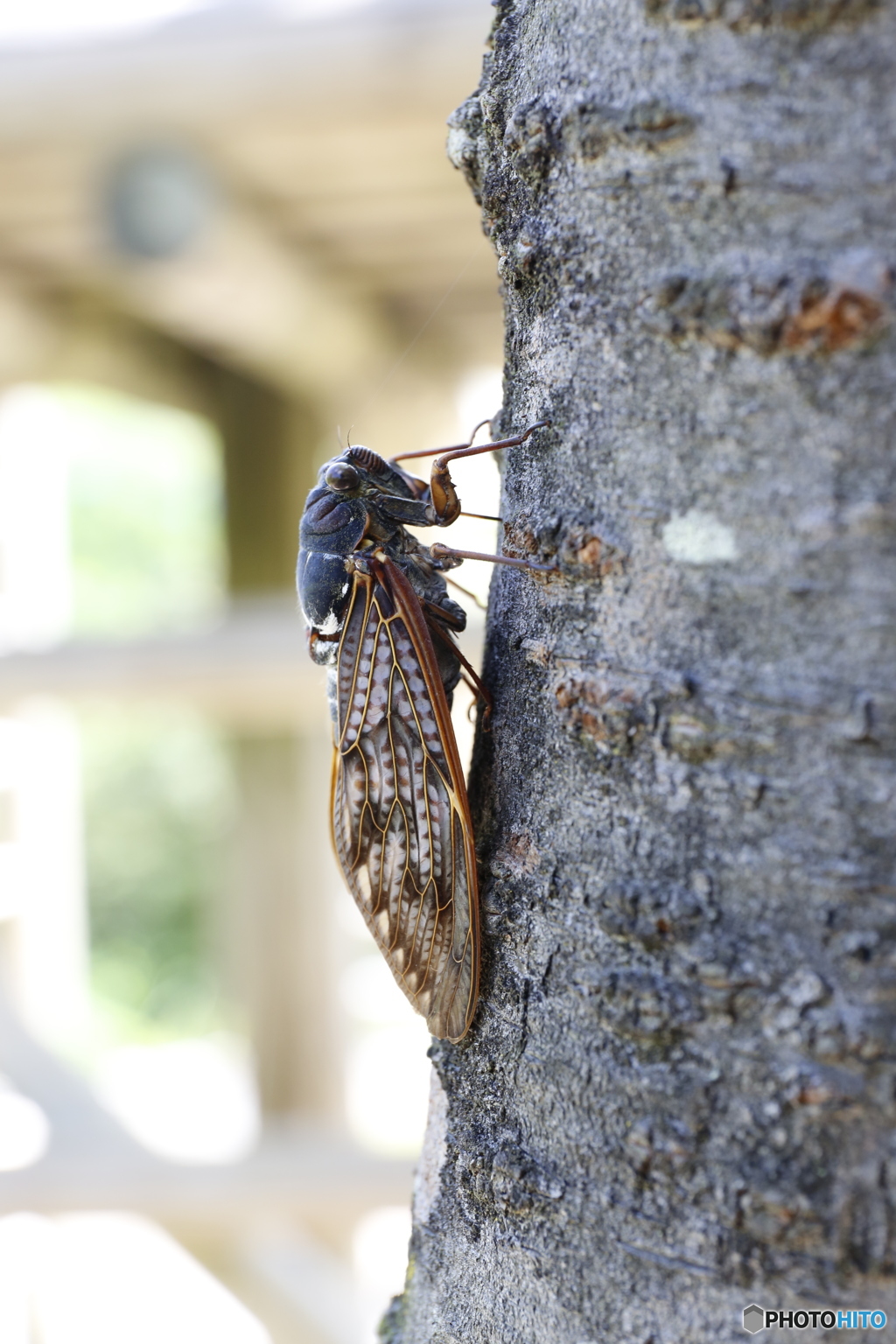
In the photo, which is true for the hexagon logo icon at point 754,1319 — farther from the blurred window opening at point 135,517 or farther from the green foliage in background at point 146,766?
the blurred window opening at point 135,517

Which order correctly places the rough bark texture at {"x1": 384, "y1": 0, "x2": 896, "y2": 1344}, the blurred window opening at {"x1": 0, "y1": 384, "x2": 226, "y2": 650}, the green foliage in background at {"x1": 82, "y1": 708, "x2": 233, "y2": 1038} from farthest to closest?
the blurred window opening at {"x1": 0, "y1": 384, "x2": 226, "y2": 650} < the green foliage in background at {"x1": 82, "y1": 708, "x2": 233, "y2": 1038} < the rough bark texture at {"x1": 384, "y1": 0, "x2": 896, "y2": 1344}

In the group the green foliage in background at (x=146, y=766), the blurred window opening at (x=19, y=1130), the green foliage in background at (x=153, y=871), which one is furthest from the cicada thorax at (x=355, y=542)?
the green foliage in background at (x=153, y=871)

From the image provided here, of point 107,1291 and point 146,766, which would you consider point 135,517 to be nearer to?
point 146,766

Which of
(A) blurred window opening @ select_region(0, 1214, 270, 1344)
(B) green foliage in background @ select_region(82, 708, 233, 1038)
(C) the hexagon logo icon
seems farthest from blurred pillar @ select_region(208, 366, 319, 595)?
(B) green foliage in background @ select_region(82, 708, 233, 1038)

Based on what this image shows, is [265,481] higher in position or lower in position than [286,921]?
higher

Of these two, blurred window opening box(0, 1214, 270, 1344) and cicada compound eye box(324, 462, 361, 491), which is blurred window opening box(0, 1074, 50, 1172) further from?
cicada compound eye box(324, 462, 361, 491)

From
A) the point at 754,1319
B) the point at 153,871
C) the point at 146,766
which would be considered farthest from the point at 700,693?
the point at 146,766
